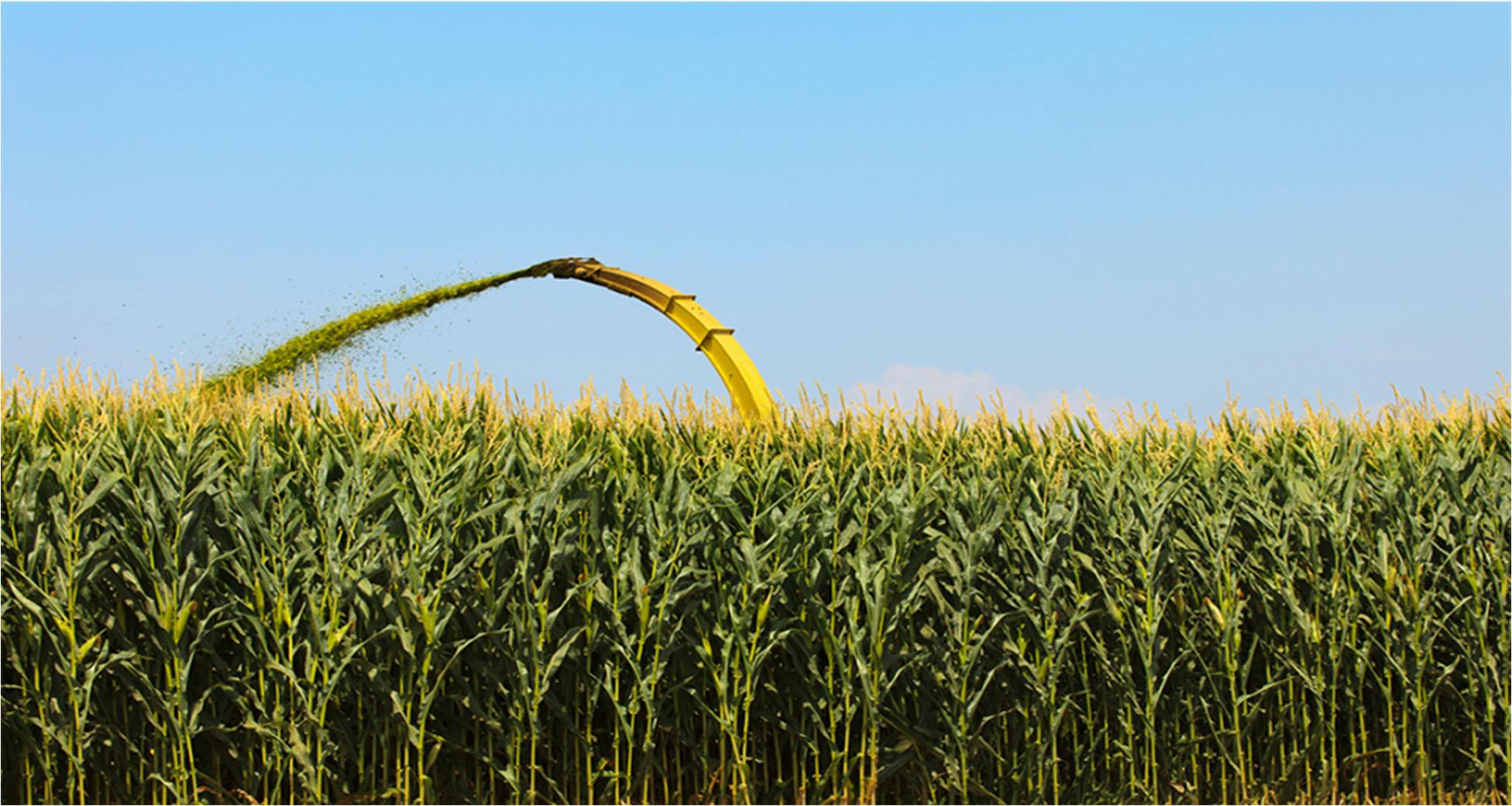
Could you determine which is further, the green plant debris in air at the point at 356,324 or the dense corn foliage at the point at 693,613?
the green plant debris in air at the point at 356,324

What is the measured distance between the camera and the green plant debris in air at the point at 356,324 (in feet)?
38.0

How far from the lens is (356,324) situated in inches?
480

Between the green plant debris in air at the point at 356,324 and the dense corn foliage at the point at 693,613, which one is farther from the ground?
the green plant debris in air at the point at 356,324

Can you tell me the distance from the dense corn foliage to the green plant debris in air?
4.47 meters

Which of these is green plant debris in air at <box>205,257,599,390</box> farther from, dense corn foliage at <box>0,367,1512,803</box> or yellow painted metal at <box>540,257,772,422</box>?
dense corn foliage at <box>0,367,1512,803</box>

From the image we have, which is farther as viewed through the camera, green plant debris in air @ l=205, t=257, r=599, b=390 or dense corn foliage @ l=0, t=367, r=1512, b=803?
green plant debris in air @ l=205, t=257, r=599, b=390

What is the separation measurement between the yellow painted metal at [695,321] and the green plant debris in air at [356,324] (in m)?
0.06

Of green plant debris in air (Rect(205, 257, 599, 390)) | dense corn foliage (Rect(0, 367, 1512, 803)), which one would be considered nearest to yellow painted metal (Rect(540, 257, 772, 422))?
green plant debris in air (Rect(205, 257, 599, 390))

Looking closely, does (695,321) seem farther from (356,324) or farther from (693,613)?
(693,613)

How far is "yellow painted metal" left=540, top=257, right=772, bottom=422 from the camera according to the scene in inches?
463

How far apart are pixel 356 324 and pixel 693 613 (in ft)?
23.4

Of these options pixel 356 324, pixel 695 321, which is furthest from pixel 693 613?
pixel 356 324

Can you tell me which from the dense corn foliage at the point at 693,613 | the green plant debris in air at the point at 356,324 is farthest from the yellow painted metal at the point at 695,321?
the dense corn foliage at the point at 693,613

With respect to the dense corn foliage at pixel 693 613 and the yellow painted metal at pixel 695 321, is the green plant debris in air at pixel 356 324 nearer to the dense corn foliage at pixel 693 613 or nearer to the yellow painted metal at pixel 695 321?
the yellow painted metal at pixel 695 321
